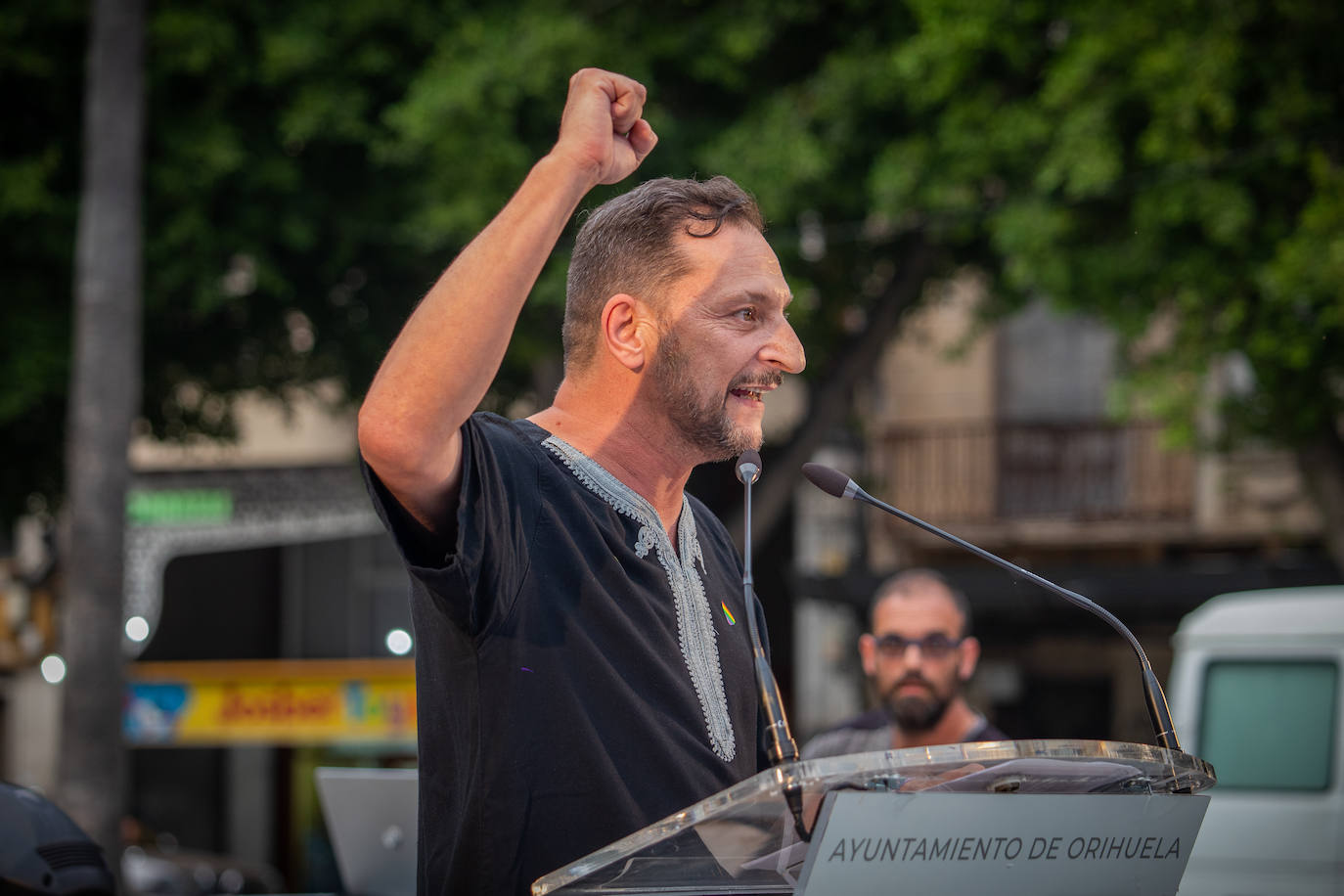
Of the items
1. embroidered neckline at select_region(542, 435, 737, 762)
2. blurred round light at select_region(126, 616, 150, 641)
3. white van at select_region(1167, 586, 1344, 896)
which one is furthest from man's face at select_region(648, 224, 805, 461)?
blurred round light at select_region(126, 616, 150, 641)

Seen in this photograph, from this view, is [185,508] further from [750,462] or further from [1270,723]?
[750,462]

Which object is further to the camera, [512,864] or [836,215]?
Result: [836,215]

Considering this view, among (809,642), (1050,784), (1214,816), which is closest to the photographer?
(1050,784)

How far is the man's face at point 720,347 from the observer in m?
2.08

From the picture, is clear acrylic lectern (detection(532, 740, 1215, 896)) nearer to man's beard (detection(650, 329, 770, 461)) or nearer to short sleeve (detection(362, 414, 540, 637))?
short sleeve (detection(362, 414, 540, 637))

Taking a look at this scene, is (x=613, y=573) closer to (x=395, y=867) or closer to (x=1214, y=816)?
(x=395, y=867)

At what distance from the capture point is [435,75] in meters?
9.56

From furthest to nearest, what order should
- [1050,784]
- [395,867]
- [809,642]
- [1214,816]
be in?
[809,642] → [1214,816] → [395,867] → [1050,784]

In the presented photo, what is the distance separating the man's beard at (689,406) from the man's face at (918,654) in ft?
10.0

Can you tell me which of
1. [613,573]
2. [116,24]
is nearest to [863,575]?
[116,24]

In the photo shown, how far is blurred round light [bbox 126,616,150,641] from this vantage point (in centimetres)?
1273

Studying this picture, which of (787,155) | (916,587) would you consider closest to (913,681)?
(916,587)

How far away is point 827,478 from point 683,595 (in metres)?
0.29

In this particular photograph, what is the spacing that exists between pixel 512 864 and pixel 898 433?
15464 mm
